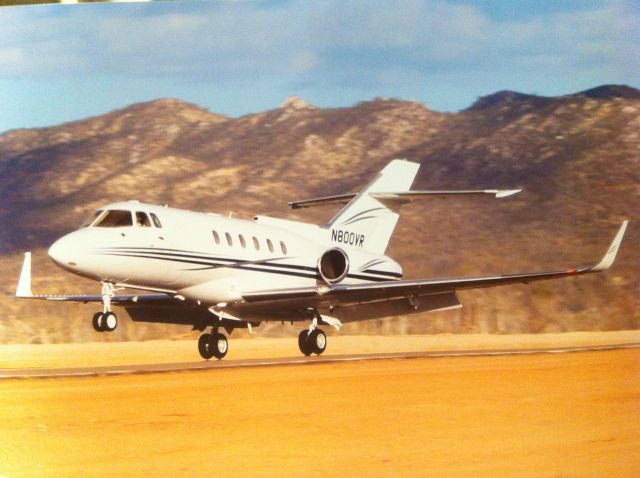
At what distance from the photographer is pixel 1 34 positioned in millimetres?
15344

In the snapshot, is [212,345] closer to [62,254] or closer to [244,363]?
[244,363]

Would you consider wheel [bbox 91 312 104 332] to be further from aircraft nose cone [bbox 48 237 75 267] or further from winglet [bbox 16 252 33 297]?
winglet [bbox 16 252 33 297]

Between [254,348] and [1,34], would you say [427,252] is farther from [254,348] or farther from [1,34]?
[1,34]

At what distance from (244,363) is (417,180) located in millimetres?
4145

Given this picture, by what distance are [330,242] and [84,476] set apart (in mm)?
6989

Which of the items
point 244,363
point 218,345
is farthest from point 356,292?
point 218,345

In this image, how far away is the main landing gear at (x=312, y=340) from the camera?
656 inches

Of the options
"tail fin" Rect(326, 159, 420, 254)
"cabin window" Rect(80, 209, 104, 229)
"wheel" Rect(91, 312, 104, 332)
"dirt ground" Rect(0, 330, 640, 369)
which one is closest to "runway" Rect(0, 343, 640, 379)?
"dirt ground" Rect(0, 330, 640, 369)

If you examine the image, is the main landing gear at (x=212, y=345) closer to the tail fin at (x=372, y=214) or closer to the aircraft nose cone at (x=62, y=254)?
the tail fin at (x=372, y=214)

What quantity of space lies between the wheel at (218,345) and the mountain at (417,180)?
2449 millimetres

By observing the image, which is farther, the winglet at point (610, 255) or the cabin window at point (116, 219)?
the cabin window at point (116, 219)

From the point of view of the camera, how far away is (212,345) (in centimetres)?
1655

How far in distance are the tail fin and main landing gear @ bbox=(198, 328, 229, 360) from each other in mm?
2365

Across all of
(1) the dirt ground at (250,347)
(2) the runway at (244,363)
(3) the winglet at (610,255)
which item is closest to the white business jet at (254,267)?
(2) the runway at (244,363)
